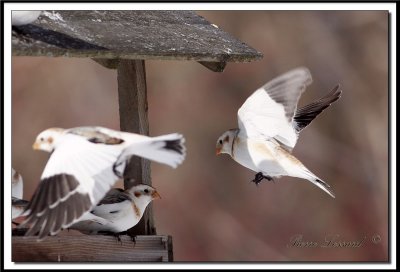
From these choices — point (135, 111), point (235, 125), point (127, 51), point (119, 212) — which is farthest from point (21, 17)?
point (235, 125)

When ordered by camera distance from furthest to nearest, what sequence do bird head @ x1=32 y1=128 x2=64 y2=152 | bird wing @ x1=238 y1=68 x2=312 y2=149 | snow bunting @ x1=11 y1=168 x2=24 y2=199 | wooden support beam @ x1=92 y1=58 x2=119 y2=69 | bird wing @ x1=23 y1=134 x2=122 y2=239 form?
wooden support beam @ x1=92 y1=58 x2=119 y2=69, snow bunting @ x1=11 y1=168 x2=24 y2=199, bird wing @ x1=238 y1=68 x2=312 y2=149, bird head @ x1=32 y1=128 x2=64 y2=152, bird wing @ x1=23 y1=134 x2=122 y2=239

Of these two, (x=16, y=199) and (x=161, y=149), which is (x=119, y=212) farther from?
(x=161, y=149)

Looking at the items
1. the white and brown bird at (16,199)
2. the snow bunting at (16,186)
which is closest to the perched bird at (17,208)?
the white and brown bird at (16,199)

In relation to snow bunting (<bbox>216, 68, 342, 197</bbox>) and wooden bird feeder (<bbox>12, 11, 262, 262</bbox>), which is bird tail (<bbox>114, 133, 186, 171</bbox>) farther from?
snow bunting (<bbox>216, 68, 342, 197</bbox>)

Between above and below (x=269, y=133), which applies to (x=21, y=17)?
above

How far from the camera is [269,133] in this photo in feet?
17.8

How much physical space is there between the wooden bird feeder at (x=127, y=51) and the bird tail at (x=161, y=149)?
0.52m

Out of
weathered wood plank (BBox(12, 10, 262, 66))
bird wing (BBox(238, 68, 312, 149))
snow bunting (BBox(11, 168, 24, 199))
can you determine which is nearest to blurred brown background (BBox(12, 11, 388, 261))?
weathered wood plank (BBox(12, 10, 262, 66))

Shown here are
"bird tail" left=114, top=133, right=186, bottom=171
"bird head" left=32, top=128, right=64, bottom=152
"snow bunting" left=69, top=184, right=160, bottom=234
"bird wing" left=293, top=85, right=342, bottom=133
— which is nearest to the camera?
"bird tail" left=114, top=133, right=186, bottom=171

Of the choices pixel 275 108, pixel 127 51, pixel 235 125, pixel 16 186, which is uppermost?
pixel 235 125

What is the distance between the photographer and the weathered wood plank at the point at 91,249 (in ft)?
16.4

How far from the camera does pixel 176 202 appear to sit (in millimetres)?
10305

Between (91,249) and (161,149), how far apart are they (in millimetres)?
702

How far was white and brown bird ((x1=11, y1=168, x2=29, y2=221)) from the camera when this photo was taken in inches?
197
